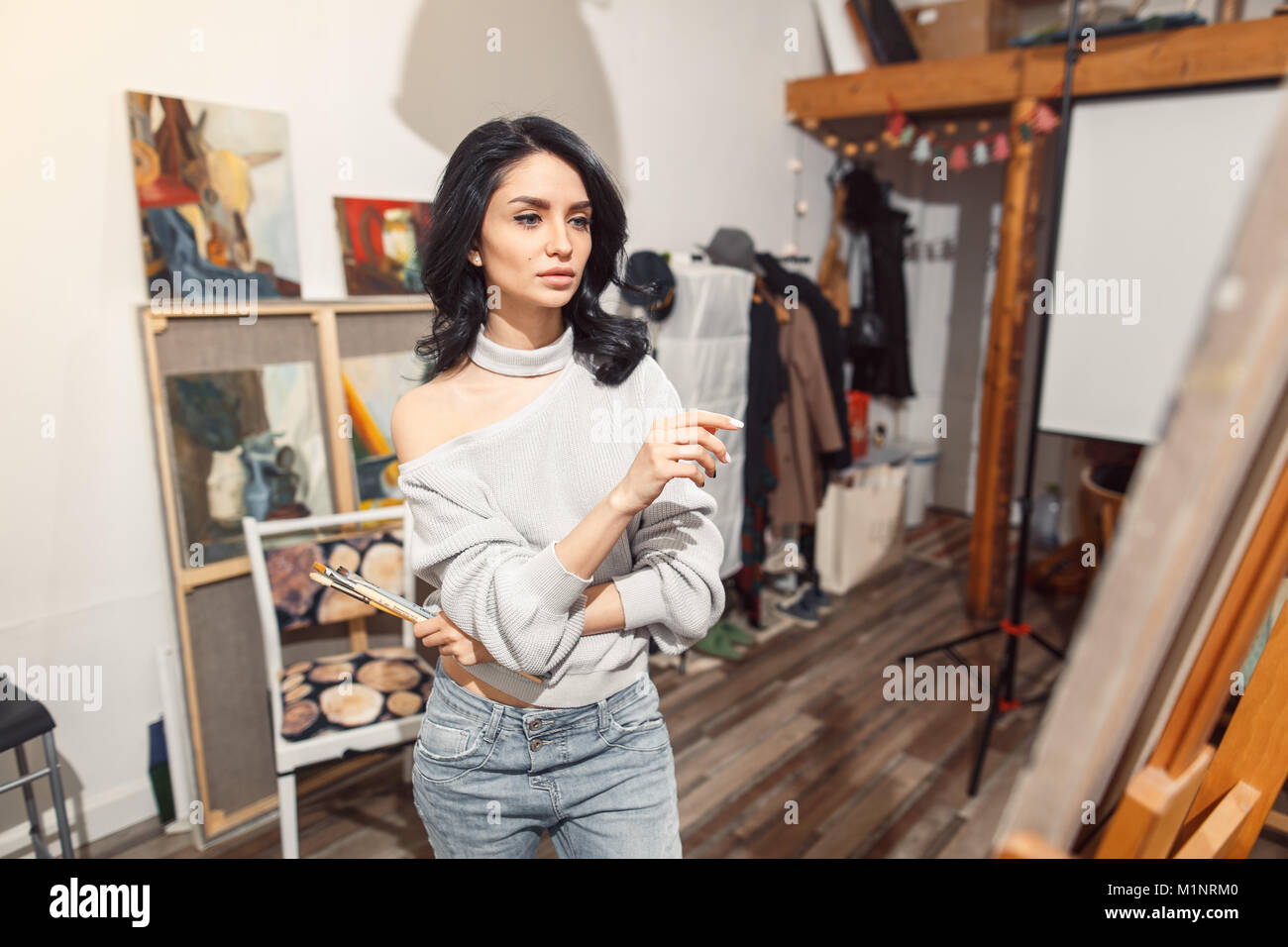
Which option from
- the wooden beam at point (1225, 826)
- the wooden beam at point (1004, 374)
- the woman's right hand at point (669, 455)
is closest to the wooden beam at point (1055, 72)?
the wooden beam at point (1004, 374)

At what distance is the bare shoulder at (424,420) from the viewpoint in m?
1.05

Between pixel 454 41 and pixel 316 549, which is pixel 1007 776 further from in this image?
pixel 454 41

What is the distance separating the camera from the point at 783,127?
3.95 metres

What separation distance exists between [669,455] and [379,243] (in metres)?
1.91

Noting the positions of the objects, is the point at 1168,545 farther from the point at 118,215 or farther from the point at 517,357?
the point at 118,215

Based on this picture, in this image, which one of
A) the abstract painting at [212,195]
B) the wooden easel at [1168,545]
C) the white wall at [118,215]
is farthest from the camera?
the abstract painting at [212,195]

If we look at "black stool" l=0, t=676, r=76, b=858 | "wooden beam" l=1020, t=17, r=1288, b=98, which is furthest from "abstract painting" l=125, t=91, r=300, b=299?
"wooden beam" l=1020, t=17, r=1288, b=98

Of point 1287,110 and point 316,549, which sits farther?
point 316,549

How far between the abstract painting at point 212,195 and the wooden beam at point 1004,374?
108 inches

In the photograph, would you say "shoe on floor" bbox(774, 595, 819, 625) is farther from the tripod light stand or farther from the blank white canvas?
the blank white canvas

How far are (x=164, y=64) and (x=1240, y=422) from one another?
7.87 ft

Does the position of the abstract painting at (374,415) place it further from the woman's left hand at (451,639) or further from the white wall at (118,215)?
the woman's left hand at (451,639)

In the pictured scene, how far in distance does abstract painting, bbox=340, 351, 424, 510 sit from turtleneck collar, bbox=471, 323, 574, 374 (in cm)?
142
